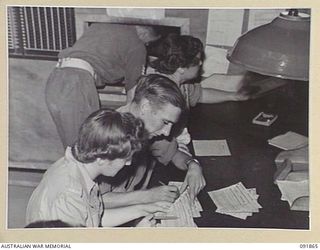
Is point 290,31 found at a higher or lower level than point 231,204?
higher

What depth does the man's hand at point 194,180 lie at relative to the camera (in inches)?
34.2

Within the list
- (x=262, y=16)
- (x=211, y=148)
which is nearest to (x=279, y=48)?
(x=262, y=16)

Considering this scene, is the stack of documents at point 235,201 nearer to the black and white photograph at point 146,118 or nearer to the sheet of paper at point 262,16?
the black and white photograph at point 146,118

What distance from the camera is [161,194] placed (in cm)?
88

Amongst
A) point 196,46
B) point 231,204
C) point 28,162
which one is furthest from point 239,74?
point 28,162

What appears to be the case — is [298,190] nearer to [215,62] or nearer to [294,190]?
[294,190]

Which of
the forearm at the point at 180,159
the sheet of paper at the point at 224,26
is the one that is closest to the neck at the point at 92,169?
the forearm at the point at 180,159

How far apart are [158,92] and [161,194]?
0.13 meters

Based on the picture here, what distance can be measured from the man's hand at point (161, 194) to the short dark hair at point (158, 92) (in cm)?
10

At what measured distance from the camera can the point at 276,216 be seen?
0.87 meters

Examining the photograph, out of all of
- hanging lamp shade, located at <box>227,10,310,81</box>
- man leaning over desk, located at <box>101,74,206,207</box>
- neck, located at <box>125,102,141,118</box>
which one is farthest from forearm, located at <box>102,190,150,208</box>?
hanging lamp shade, located at <box>227,10,310,81</box>

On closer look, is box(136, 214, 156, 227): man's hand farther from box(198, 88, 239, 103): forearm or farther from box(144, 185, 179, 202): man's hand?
box(198, 88, 239, 103): forearm
